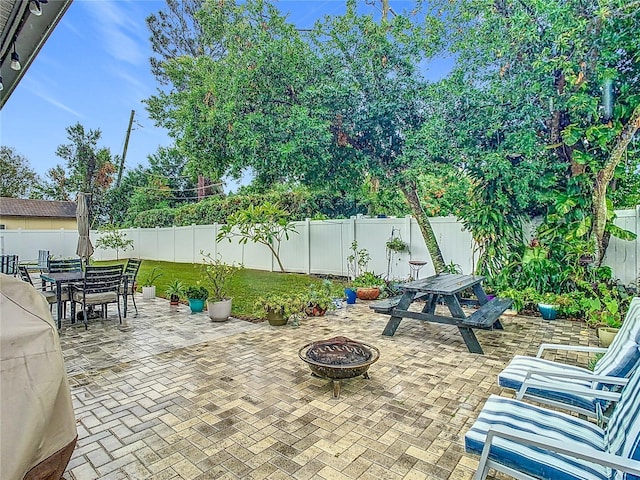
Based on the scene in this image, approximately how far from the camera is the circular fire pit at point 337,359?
10.2 ft

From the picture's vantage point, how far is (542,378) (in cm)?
282

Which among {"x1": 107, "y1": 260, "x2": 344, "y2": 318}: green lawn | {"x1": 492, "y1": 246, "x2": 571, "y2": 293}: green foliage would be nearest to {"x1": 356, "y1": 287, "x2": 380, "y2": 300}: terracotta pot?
{"x1": 107, "y1": 260, "x2": 344, "y2": 318}: green lawn

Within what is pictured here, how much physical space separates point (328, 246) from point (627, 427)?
8704 mm

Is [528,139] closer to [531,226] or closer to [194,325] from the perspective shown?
[531,226]

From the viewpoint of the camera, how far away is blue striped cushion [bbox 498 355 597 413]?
8.23 feet

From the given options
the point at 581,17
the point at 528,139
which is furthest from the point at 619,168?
the point at 581,17

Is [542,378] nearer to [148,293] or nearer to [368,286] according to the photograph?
[368,286]

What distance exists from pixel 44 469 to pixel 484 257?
277 inches

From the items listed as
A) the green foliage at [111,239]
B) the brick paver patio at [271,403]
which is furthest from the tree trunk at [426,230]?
the green foliage at [111,239]

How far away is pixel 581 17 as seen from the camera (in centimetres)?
577

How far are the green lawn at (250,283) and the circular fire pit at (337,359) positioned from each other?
2910mm

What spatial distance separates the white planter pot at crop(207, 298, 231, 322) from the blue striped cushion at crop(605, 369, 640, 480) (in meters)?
5.01

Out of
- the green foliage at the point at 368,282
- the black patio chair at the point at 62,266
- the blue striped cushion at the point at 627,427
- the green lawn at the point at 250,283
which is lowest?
the green lawn at the point at 250,283

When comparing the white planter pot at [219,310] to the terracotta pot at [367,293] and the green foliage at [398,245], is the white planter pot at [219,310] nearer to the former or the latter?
the terracotta pot at [367,293]
